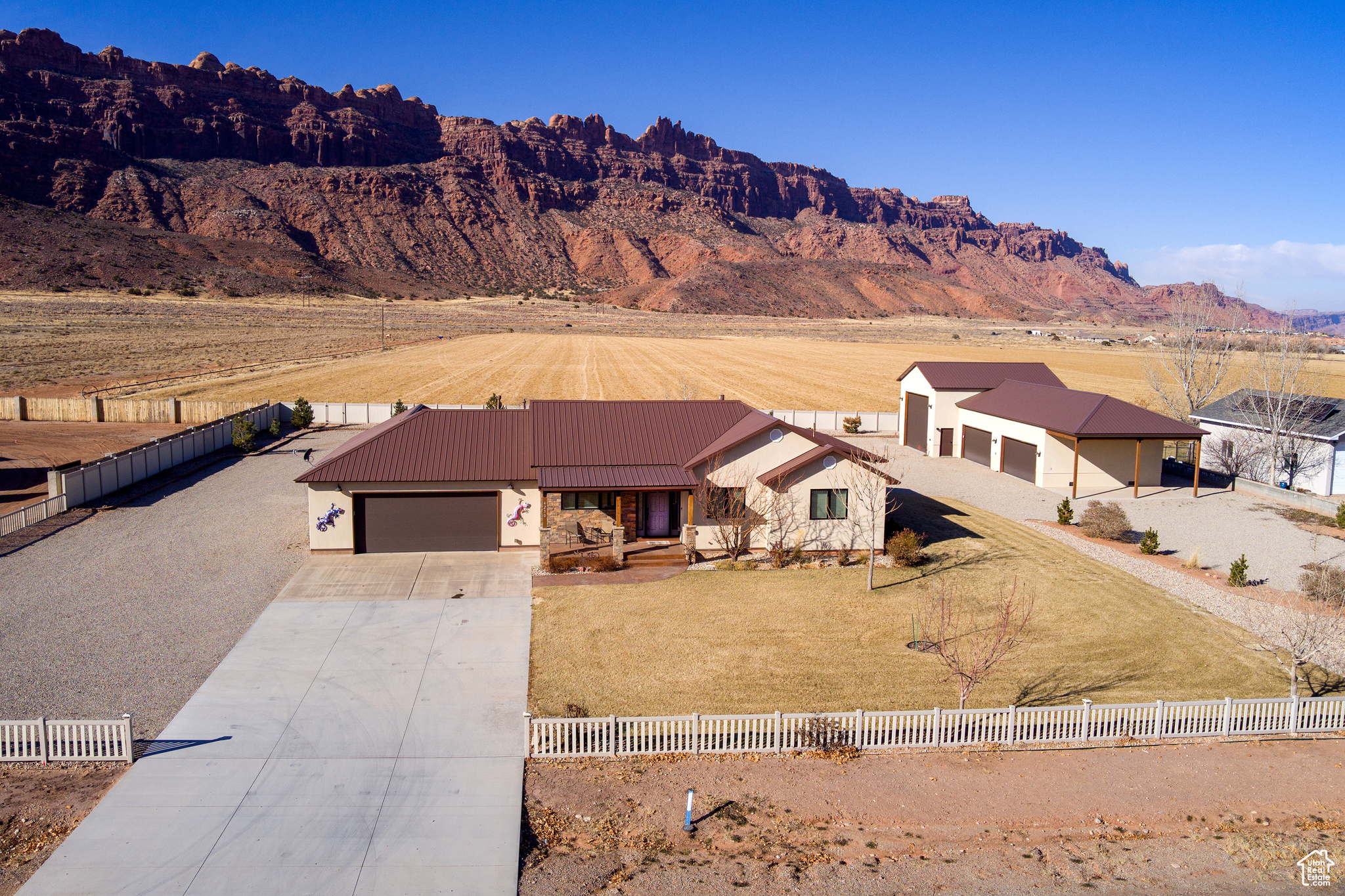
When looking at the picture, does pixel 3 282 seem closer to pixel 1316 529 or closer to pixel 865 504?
pixel 865 504

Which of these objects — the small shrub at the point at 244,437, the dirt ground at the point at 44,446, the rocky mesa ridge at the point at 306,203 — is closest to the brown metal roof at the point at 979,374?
the small shrub at the point at 244,437

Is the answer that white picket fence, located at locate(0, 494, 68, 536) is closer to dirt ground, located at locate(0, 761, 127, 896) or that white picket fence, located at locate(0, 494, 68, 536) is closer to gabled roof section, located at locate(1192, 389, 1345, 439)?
dirt ground, located at locate(0, 761, 127, 896)

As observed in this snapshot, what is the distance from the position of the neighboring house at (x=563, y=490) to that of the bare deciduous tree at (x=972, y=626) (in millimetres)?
4013

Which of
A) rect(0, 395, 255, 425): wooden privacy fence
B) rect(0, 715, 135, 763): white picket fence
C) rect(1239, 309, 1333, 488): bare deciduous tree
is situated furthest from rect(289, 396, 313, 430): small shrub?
rect(1239, 309, 1333, 488): bare deciduous tree

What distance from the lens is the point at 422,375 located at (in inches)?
2638

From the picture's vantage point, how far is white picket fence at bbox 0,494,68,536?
982 inches

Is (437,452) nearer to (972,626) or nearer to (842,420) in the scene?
(972,626)

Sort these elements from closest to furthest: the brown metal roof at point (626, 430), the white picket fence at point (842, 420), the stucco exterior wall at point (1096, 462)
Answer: the brown metal roof at point (626, 430)
the stucco exterior wall at point (1096, 462)
the white picket fence at point (842, 420)

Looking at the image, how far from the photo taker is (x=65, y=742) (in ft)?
42.1

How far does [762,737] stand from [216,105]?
8901 inches

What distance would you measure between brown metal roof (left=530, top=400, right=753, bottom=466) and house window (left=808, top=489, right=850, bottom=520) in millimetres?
4139

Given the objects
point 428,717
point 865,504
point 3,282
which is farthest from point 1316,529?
point 3,282

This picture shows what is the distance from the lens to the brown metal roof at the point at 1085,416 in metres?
32.8
